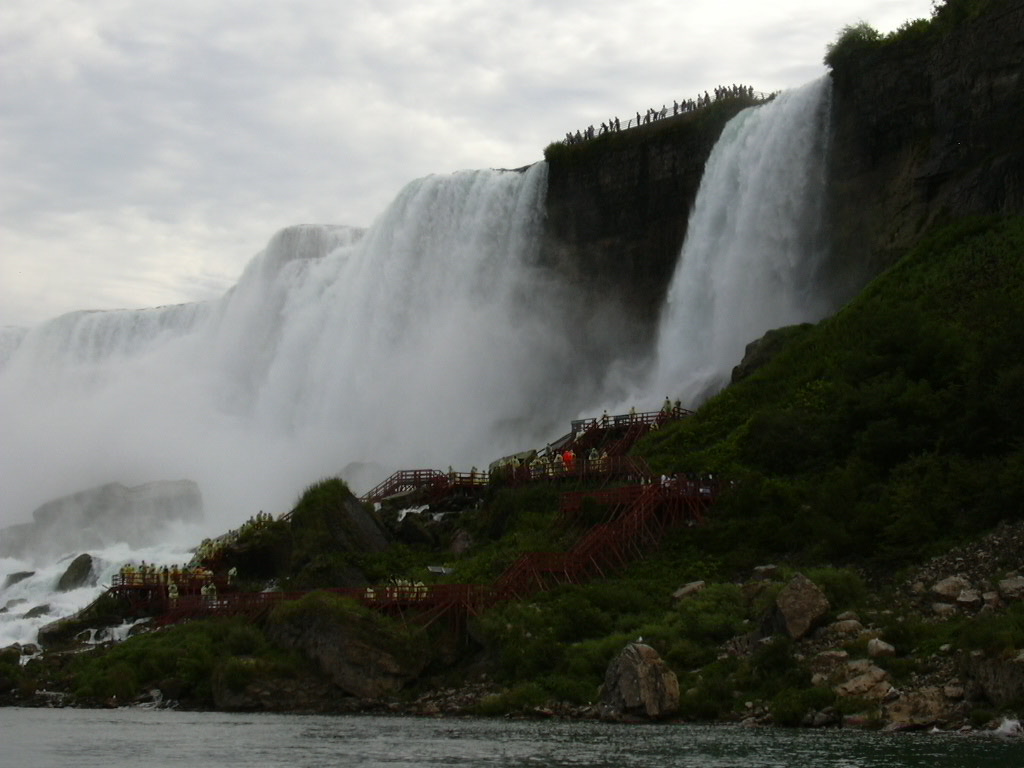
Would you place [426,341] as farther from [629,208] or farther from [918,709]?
[918,709]

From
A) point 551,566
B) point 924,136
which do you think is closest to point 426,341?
point 924,136

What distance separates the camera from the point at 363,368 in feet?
260

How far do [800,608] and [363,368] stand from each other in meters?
46.1

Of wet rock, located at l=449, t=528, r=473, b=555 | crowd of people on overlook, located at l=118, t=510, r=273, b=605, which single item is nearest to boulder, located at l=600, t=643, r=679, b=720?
wet rock, located at l=449, t=528, r=473, b=555

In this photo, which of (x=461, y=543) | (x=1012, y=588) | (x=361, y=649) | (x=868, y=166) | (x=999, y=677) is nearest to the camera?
(x=999, y=677)

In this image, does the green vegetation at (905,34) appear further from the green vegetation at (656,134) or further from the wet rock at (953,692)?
the wet rock at (953,692)

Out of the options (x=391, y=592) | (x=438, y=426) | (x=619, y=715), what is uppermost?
(x=438, y=426)

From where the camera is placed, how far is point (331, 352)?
267ft

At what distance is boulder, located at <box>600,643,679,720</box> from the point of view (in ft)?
112

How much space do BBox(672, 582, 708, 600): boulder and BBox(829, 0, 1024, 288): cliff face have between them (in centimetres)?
1905

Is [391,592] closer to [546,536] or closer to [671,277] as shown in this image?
[546,536]

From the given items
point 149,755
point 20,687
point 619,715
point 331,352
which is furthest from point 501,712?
point 331,352

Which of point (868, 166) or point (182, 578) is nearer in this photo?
point (182, 578)

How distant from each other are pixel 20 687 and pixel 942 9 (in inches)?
1505
